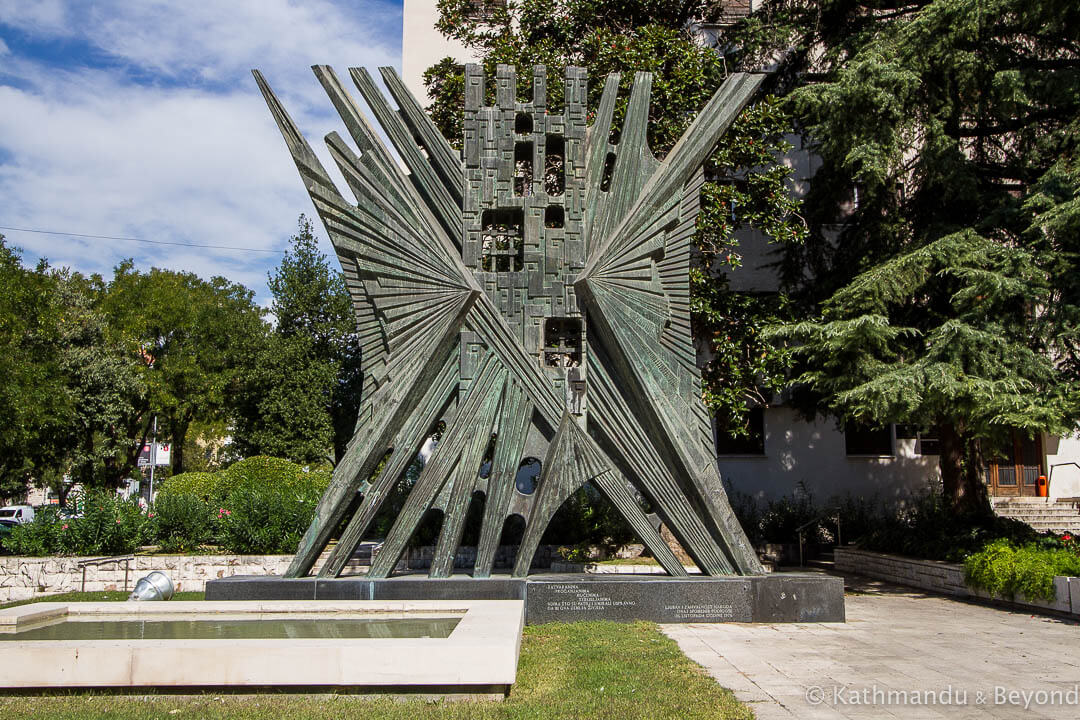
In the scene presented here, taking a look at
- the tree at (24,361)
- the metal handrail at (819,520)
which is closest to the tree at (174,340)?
the tree at (24,361)

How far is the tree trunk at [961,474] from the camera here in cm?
1368

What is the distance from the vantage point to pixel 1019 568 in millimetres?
10305

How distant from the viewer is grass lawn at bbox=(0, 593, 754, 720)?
507 centimetres

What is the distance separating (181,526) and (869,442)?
582 inches

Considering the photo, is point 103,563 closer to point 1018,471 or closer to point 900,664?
point 900,664

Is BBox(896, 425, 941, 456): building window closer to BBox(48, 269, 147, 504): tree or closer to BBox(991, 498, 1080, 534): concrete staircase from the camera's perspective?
BBox(991, 498, 1080, 534): concrete staircase

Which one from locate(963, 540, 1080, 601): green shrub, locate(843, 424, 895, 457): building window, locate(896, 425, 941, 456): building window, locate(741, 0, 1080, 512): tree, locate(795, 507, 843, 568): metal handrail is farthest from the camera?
locate(896, 425, 941, 456): building window

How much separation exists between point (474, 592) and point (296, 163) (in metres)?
5.29

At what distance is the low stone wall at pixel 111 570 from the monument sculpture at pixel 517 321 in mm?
4394

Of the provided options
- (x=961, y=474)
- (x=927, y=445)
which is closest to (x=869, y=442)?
(x=927, y=445)

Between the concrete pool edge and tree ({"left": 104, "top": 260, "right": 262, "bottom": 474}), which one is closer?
the concrete pool edge

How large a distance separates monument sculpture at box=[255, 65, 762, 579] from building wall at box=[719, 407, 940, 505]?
32.5 feet

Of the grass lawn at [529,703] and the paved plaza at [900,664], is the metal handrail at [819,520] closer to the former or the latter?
the paved plaza at [900,664]

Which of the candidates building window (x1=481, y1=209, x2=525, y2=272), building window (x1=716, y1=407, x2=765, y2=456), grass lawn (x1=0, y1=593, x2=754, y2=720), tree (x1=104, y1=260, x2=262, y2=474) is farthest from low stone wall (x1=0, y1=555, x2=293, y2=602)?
tree (x1=104, y1=260, x2=262, y2=474)
